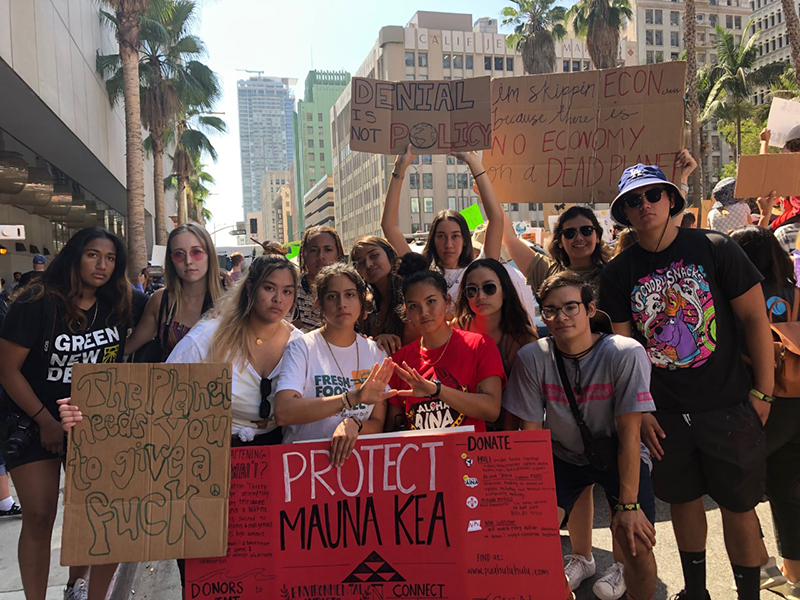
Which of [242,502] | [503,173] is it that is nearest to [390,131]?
[503,173]

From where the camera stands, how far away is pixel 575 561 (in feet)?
10.9

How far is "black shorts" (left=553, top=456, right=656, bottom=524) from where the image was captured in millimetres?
2688

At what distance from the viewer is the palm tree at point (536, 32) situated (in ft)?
94.4

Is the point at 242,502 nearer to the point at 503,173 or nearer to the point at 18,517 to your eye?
the point at 503,173

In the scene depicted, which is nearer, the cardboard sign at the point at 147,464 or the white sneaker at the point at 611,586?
the cardboard sign at the point at 147,464

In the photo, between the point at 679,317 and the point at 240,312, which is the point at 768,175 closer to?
the point at 679,317

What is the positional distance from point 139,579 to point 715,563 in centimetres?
354

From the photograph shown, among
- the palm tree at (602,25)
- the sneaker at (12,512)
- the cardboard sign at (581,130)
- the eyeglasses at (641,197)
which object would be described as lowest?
the sneaker at (12,512)

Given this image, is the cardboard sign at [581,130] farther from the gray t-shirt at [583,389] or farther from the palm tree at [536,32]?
the palm tree at [536,32]

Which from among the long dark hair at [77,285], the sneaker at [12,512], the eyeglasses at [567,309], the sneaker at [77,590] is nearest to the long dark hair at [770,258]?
the eyeglasses at [567,309]

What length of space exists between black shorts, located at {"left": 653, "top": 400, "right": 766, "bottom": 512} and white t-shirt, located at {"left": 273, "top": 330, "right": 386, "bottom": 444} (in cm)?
144

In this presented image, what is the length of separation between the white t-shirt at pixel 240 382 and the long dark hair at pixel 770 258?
245cm

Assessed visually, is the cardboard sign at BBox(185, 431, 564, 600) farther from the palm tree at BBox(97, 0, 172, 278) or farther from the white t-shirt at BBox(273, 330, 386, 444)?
the palm tree at BBox(97, 0, 172, 278)

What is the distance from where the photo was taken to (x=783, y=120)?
4.50 metres
